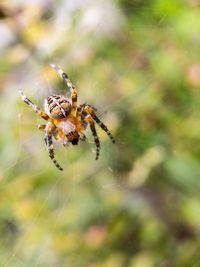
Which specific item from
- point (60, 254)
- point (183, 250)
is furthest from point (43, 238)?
point (183, 250)

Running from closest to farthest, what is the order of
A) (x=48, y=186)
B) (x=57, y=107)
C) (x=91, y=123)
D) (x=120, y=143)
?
(x=57, y=107) < (x=91, y=123) < (x=120, y=143) < (x=48, y=186)

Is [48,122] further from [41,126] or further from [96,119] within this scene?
[96,119]

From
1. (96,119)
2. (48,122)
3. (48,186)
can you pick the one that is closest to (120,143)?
(48,186)

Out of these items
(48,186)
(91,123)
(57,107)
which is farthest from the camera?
(48,186)

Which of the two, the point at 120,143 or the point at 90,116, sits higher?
the point at 120,143

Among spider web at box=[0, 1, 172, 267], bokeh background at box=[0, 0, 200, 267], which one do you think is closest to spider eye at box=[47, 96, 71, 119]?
spider web at box=[0, 1, 172, 267]

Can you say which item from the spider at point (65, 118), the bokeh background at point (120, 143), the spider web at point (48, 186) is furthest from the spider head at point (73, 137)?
the bokeh background at point (120, 143)

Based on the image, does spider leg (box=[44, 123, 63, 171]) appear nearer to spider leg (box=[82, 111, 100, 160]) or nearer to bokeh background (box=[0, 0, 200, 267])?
spider leg (box=[82, 111, 100, 160])
